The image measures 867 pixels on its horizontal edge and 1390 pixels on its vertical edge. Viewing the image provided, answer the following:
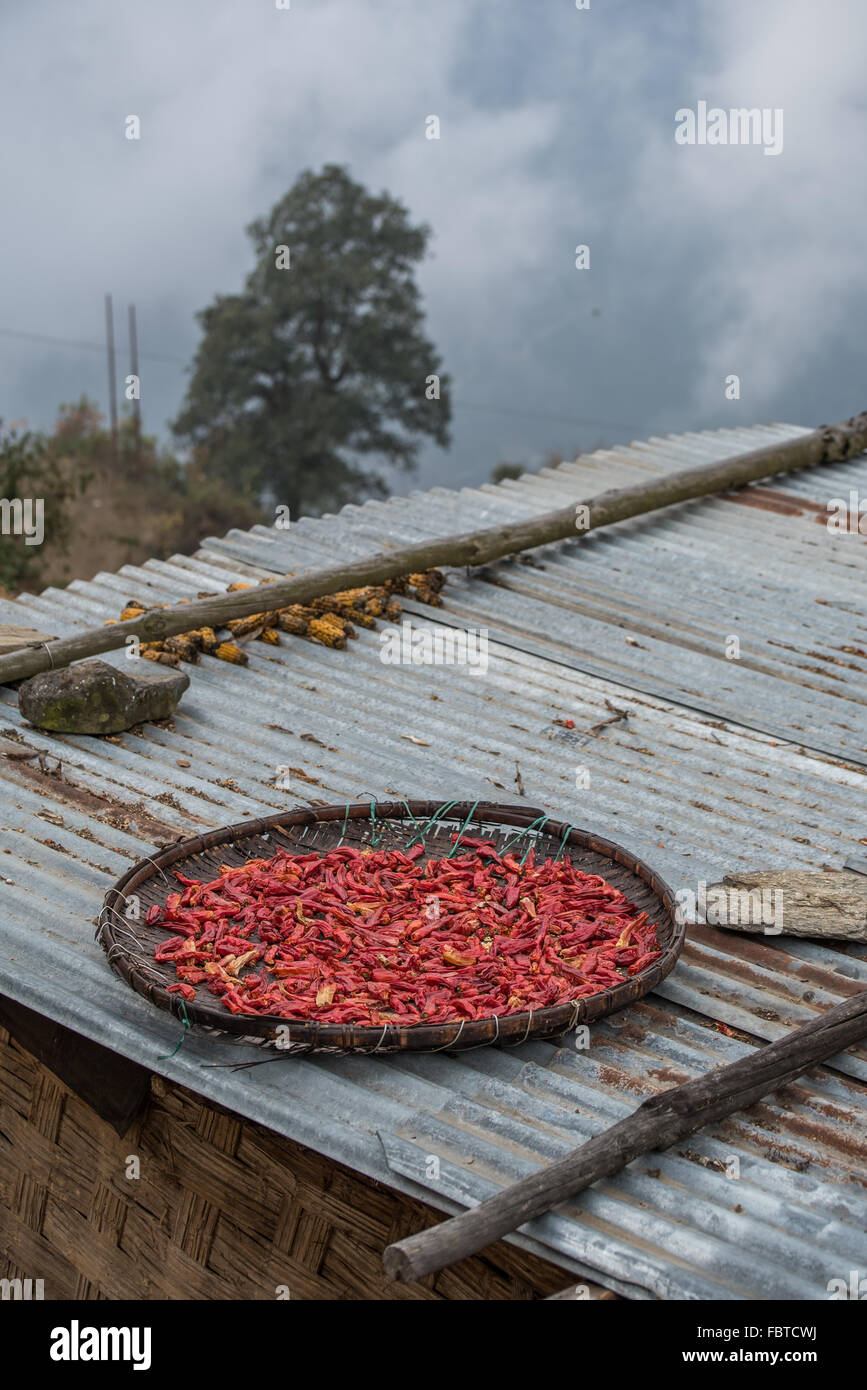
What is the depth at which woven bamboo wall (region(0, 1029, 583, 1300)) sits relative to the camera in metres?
3.68

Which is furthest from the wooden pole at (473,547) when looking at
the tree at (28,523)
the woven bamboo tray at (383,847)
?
the tree at (28,523)

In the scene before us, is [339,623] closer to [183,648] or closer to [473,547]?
[183,648]

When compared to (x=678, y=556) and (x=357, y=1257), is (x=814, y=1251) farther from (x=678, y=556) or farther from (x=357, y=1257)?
(x=678, y=556)

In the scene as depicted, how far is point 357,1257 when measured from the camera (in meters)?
3.77

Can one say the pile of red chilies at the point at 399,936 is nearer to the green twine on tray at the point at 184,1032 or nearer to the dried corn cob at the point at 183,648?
the green twine on tray at the point at 184,1032

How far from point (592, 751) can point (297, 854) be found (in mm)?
1627

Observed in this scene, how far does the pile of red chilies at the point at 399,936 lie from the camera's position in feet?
12.4

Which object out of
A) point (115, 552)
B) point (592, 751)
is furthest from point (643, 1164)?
point (115, 552)

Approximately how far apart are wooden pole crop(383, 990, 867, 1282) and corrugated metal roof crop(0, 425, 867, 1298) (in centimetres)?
9

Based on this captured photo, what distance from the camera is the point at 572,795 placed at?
17.5ft

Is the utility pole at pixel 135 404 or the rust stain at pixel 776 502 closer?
the rust stain at pixel 776 502

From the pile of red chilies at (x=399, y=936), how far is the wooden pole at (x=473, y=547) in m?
2.18
